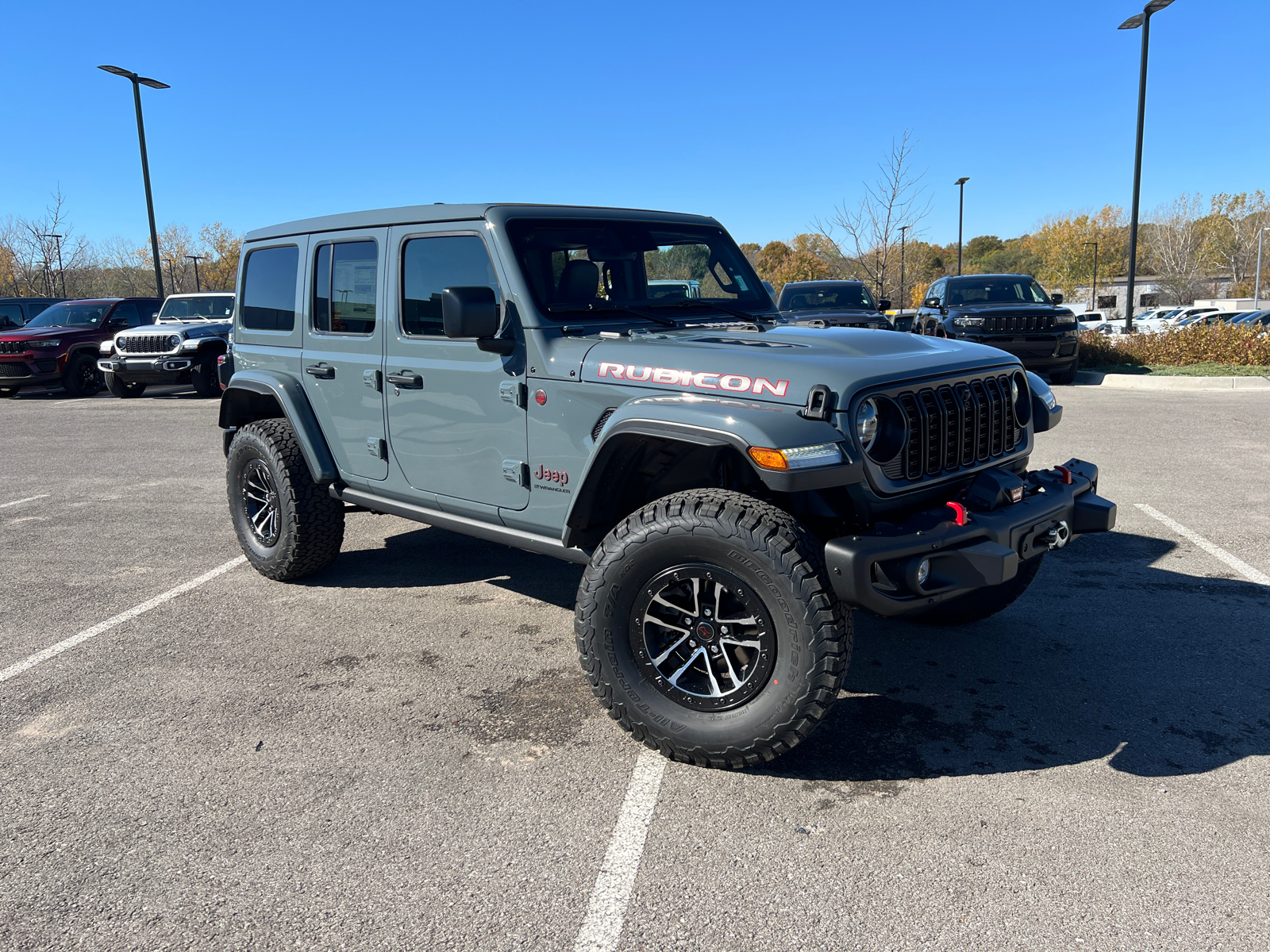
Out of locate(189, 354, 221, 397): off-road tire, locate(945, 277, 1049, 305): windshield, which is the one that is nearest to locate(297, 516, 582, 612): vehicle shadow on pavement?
locate(189, 354, 221, 397): off-road tire

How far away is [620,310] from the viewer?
4.12 m

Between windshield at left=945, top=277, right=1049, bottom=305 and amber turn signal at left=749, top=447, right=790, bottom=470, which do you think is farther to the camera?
windshield at left=945, top=277, right=1049, bottom=305

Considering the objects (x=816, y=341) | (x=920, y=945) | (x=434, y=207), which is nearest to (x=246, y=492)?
(x=434, y=207)

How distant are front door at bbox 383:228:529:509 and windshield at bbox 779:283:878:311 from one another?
35.8ft

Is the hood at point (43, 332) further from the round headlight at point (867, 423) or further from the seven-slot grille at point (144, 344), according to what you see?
the round headlight at point (867, 423)

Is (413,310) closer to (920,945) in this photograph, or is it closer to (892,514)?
(892,514)

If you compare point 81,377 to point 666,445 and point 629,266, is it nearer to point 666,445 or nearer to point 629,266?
point 629,266

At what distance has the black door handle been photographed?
422cm

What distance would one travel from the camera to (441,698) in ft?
12.5

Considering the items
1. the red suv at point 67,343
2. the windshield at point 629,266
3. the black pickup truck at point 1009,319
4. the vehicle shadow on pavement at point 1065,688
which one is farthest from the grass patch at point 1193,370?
the red suv at point 67,343

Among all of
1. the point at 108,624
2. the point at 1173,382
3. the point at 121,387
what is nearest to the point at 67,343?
the point at 121,387

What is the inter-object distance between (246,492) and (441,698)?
2392 mm

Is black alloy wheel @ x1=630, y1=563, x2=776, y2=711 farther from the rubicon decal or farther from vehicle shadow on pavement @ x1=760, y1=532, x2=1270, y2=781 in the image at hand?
the rubicon decal

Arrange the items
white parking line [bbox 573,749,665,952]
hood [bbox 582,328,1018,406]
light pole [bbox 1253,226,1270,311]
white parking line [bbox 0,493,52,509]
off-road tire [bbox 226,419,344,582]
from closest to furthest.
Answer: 1. white parking line [bbox 573,749,665,952]
2. hood [bbox 582,328,1018,406]
3. off-road tire [bbox 226,419,344,582]
4. white parking line [bbox 0,493,52,509]
5. light pole [bbox 1253,226,1270,311]
